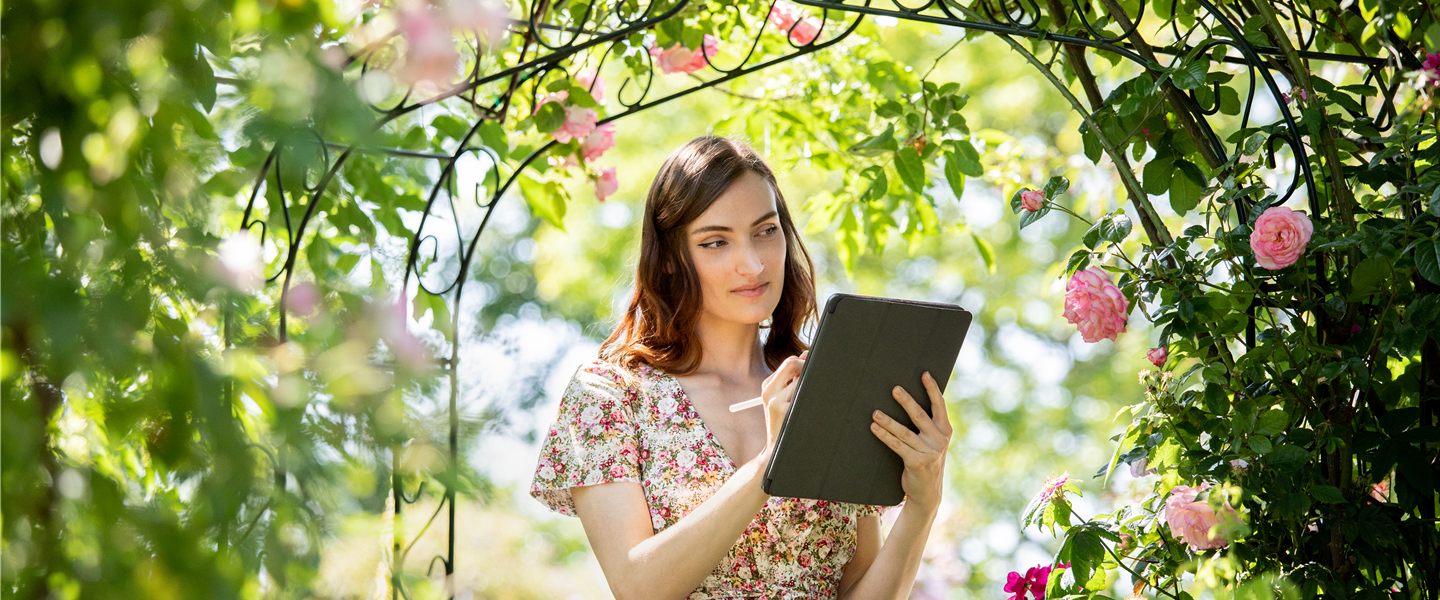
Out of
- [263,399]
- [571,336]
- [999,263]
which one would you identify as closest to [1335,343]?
[263,399]

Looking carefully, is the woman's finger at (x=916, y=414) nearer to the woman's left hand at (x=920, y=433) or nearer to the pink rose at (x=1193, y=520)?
the woman's left hand at (x=920, y=433)

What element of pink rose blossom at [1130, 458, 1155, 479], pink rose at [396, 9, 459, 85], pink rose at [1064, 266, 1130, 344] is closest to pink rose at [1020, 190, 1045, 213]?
pink rose at [1064, 266, 1130, 344]

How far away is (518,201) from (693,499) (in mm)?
7914

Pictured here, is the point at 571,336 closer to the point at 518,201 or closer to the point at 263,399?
the point at 518,201

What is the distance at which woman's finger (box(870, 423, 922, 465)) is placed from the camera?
1.51 meters

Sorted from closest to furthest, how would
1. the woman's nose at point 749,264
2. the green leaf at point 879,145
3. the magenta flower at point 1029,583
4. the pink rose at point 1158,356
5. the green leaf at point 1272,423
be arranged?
the green leaf at point 1272,423
the pink rose at point 1158,356
the magenta flower at point 1029,583
the woman's nose at point 749,264
the green leaf at point 879,145

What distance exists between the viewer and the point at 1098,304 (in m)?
1.29

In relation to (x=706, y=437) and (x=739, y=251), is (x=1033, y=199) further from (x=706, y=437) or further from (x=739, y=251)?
(x=706, y=437)

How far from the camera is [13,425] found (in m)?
0.58

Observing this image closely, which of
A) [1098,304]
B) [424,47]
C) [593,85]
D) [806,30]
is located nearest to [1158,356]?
[1098,304]

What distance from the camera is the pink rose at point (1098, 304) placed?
1289mm

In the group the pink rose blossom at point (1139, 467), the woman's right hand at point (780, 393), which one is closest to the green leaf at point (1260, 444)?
the pink rose blossom at point (1139, 467)

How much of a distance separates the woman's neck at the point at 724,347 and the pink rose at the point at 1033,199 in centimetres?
65

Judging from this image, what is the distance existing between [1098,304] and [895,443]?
0.36 meters
